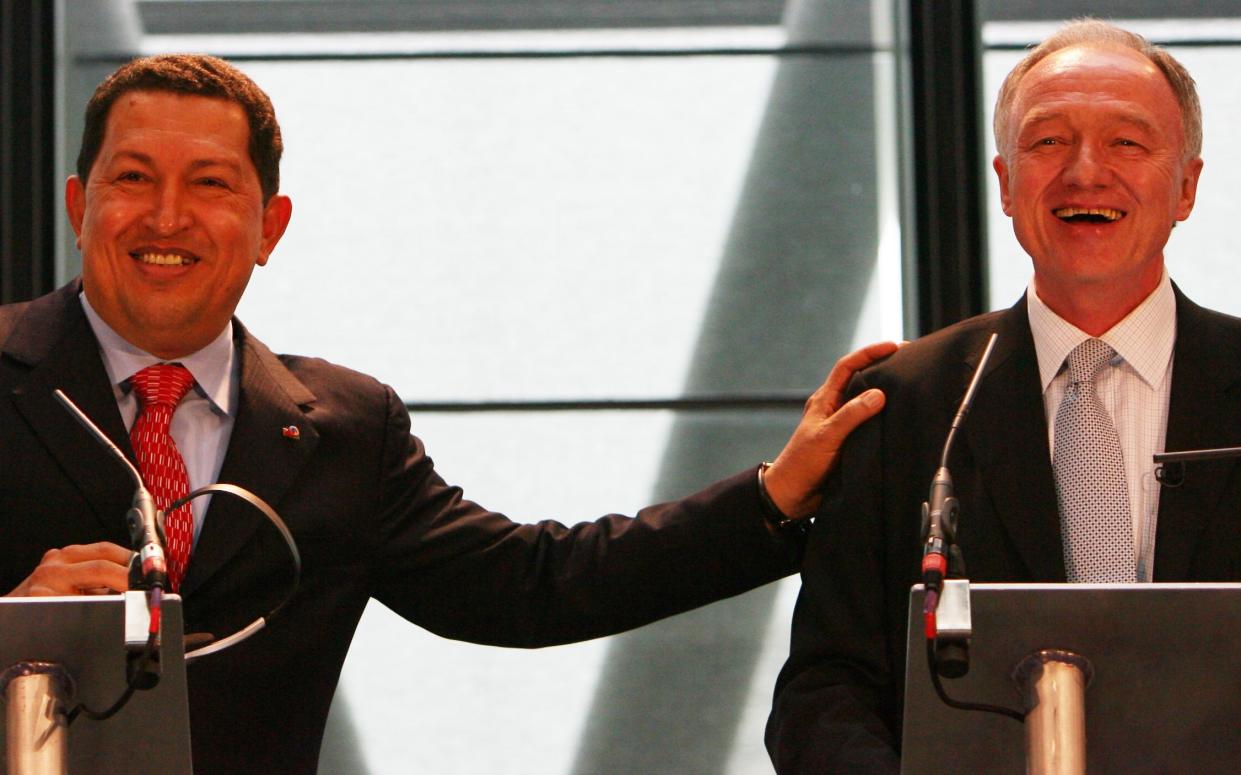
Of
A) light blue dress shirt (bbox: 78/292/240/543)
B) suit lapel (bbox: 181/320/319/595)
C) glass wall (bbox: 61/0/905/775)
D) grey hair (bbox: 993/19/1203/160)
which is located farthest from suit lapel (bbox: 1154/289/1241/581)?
glass wall (bbox: 61/0/905/775)

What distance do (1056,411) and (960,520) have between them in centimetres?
22

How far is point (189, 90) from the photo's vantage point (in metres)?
2.90

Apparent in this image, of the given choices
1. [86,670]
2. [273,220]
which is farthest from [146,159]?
[86,670]

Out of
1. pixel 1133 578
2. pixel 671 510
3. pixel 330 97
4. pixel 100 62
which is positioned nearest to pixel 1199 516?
pixel 1133 578

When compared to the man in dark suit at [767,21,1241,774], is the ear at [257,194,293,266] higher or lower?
higher

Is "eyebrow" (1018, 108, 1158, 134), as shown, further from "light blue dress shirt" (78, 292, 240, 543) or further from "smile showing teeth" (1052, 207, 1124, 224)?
"light blue dress shirt" (78, 292, 240, 543)

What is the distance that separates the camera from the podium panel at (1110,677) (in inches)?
70.1

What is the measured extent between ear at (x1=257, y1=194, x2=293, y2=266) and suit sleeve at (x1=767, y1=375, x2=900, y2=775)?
3.35 ft

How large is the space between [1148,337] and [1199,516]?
0.30 metres

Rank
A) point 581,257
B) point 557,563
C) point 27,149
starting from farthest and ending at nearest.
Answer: point 581,257, point 27,149, point 557,563

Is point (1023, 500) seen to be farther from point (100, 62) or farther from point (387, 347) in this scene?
point (100, 62)

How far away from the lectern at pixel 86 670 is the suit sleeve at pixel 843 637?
36.1 inches

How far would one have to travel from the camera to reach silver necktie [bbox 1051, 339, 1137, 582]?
2.50 meters

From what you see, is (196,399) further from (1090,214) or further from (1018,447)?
(1090,214)
